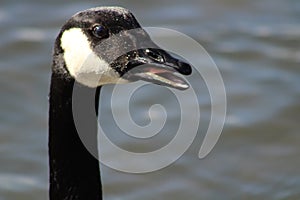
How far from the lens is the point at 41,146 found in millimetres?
8297

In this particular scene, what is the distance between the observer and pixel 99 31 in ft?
17.1

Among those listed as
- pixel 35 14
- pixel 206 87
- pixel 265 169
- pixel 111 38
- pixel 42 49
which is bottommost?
pixel 111 38

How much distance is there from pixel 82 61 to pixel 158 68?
0.45 meters

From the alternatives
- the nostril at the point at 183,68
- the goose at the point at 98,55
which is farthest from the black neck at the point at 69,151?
the nostril at the point at 183,68

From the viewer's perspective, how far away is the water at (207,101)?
26.2 ft

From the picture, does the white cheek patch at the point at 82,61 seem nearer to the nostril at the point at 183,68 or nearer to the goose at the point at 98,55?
the goose at the point at 98,55

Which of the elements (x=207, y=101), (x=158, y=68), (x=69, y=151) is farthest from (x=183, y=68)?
(x=207, y=101)

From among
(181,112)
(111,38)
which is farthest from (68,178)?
(181,112)

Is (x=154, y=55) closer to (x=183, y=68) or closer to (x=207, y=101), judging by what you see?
(x=183, y=68)

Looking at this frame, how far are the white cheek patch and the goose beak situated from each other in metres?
0.14

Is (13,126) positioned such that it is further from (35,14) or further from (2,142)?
(35,14)

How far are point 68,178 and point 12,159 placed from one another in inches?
100

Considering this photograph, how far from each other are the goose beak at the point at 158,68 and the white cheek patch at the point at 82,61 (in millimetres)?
139

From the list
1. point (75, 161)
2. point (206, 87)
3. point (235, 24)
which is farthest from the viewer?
point (235, 24)
